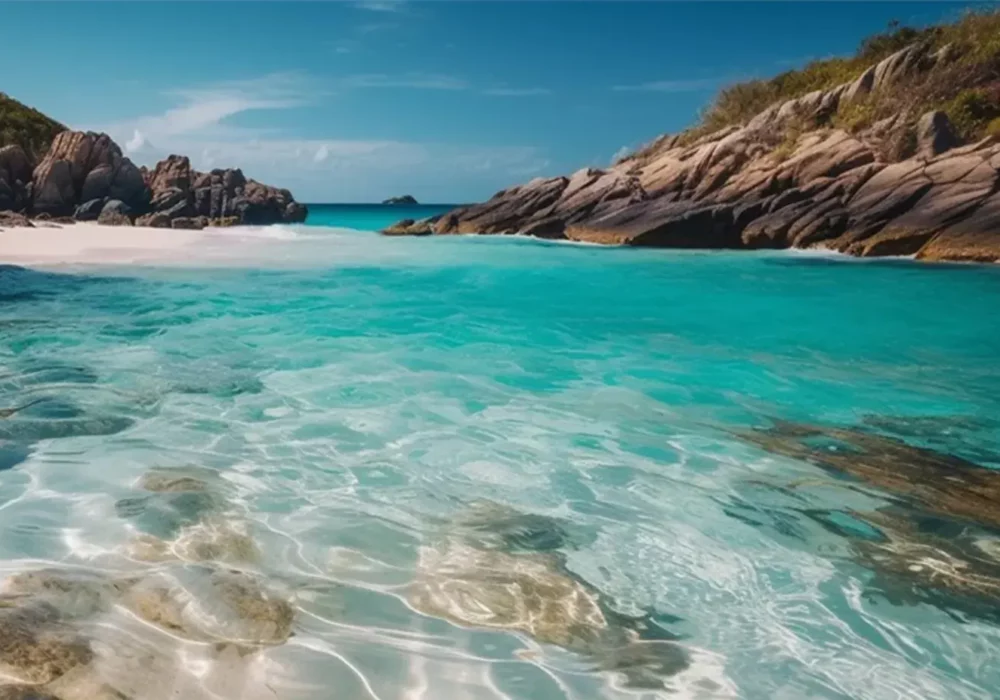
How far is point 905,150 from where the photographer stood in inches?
1112

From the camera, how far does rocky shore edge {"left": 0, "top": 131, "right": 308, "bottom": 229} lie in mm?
40938

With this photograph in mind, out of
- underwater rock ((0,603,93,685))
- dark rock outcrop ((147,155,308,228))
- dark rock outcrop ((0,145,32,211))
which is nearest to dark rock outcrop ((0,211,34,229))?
dark rock outcrop ((0,145,32,211))

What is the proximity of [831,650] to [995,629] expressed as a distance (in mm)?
950

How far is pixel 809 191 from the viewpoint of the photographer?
95.9 feet

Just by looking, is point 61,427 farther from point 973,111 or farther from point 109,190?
point 109,190

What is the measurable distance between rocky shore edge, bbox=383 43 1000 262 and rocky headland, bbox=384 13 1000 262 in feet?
0.18

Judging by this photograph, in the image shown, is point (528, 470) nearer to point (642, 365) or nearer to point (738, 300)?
point (642, 365)

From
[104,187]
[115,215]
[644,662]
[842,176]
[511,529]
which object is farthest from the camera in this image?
[104,187]

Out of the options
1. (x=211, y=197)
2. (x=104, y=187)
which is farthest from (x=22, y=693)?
(x=211, y=197)

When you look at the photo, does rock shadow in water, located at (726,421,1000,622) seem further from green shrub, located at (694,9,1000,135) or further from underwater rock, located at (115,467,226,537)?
green shrub, located at (694,9,1000,135)

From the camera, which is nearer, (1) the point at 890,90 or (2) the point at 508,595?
(2) the point at 508,595

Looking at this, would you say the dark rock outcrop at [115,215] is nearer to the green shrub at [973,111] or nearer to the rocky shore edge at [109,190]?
the rocky shore edge at [109,190]

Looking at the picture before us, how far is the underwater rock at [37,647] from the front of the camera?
2854mm

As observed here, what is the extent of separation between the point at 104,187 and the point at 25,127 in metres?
13.5
